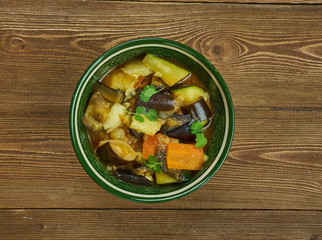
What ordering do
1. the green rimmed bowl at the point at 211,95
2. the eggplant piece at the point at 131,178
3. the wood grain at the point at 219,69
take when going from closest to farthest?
the green rimmed bowl at the point at 211,95, the eggplant piece at the point at 131,178, the wood grain at the point at 219,69

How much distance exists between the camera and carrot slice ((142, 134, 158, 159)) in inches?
78.1

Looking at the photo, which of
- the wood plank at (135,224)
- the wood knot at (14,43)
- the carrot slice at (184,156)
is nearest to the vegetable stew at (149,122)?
the carrot slice at (184,156)

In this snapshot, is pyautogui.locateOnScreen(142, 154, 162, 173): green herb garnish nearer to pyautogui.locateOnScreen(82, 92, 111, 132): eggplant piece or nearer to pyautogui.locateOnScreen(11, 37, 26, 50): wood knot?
pyautogui.locateOnScreen(82, 92, 111, 132): eggplant piece

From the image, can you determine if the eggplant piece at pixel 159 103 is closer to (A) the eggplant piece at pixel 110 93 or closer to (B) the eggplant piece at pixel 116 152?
(A) the eggplant piece at pixel 110 93

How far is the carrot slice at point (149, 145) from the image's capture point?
198 centimetres

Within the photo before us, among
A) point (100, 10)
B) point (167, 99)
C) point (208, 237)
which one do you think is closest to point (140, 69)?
point (167, 99)

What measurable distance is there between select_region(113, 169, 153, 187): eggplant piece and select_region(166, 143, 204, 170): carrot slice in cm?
18

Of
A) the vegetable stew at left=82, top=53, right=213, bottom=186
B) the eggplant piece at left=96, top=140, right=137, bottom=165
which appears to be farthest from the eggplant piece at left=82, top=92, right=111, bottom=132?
the eggplant piece at left=96, top=140, right=137, bottom=165

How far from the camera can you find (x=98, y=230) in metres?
2.40

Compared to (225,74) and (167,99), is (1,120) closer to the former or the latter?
(167,99)

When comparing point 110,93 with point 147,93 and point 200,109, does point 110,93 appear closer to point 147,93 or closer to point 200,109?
point 147,93

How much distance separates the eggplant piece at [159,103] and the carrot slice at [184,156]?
0.23 meters

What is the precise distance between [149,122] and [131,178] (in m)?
0.37

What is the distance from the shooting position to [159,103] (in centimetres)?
192
